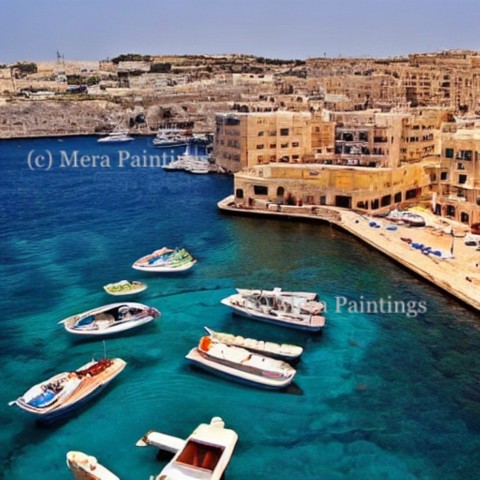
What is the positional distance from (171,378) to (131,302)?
6.13m

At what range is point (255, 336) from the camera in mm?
21062

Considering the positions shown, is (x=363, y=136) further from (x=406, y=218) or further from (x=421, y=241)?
(x=421, y=241)

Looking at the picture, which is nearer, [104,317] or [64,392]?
[64,392]

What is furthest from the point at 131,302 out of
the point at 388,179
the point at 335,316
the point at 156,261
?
the point at 388,179

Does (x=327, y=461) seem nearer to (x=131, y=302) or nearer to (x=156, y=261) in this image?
(x=131, y=302)

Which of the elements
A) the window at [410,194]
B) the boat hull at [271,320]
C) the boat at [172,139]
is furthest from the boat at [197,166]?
the boat hull at [271,320]

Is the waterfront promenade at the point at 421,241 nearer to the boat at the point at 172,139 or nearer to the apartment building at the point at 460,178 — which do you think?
the apartment building at the point at 460,178

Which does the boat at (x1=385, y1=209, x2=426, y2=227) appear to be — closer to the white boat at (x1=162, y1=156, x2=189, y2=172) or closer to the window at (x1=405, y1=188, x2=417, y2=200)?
the window at (x1=405, y1=188, x2=417, y2=200)

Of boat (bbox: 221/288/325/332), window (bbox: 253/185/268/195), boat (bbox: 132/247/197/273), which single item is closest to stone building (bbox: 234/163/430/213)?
window (bbox: 253/185/268/195)

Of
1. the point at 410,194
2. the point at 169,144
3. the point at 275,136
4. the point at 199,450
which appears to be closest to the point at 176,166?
the point at 275,136

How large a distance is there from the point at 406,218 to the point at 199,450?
21988mm

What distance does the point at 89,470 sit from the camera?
1341 cm

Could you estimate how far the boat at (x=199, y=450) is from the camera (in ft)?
44.1

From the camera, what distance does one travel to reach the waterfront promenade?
24.1 meters
